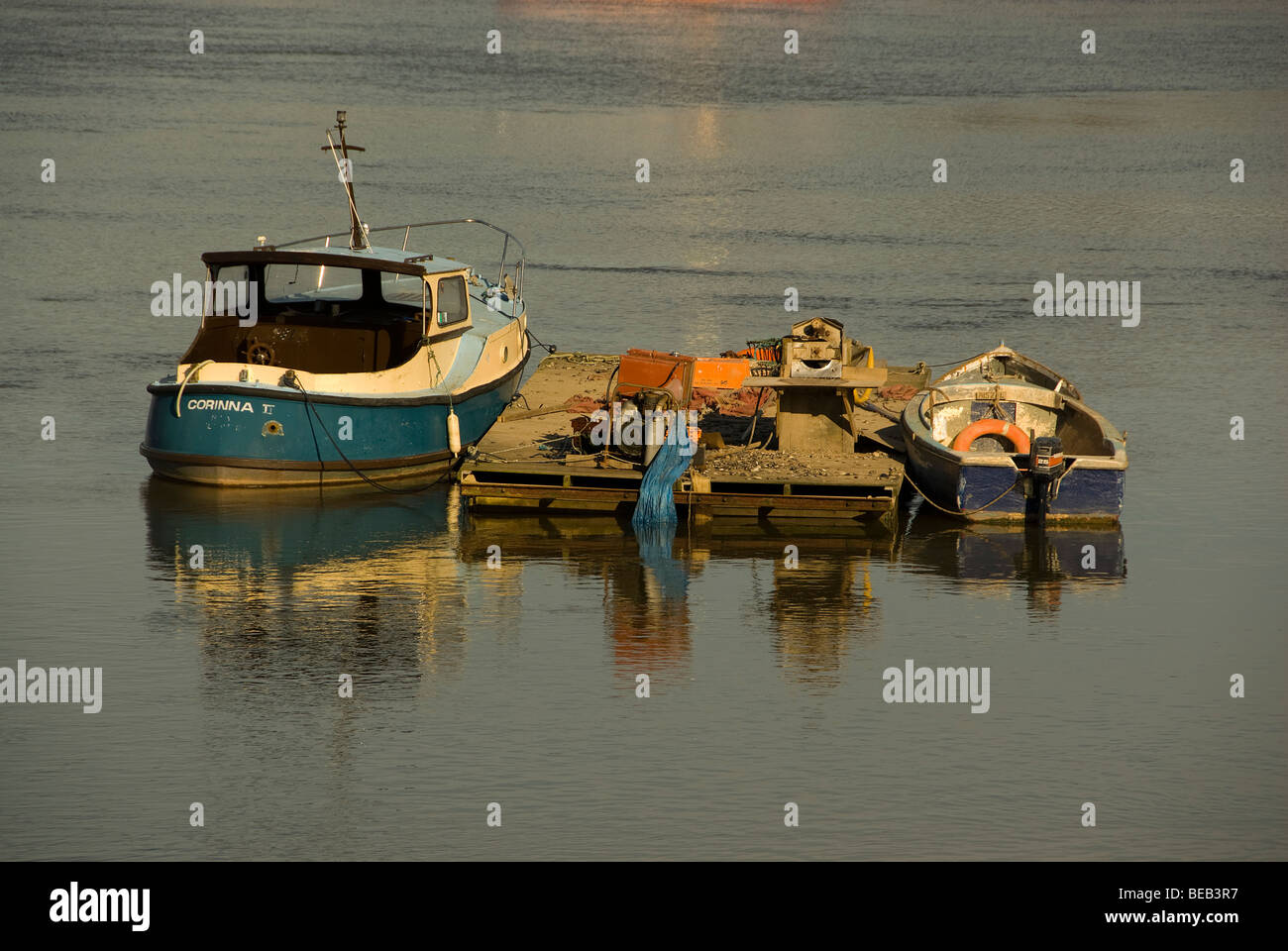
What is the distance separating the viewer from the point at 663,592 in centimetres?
1983

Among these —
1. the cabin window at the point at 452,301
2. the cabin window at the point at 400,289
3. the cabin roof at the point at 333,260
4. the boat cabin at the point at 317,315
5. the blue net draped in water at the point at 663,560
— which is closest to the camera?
the blue net draped in water at the point at 663,560

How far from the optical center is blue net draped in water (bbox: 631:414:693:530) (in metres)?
21.7

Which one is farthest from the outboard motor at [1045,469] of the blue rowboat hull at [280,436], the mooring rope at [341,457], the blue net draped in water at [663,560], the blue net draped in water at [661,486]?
the mooring rope at [341,457]

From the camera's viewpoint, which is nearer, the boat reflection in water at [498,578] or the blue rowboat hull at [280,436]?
the boat reflection in water at [498,578]

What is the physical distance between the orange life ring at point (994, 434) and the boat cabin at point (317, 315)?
640 cm

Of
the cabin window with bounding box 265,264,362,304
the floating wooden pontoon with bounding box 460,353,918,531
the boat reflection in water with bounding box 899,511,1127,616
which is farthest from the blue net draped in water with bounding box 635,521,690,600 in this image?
the cabin window with bounding box 265,264,362,304

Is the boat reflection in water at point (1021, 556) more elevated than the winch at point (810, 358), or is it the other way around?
the winch at point (810, 358)

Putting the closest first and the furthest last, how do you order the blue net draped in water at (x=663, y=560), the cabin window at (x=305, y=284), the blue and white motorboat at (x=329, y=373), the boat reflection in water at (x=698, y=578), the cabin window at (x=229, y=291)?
1. the boat reflection in water at (x=698, y=578)
2. the blue net draped in water at (x=663, y=560)
3. the blue and white motorboat at (x=329, y=373)
4. the cabin window at (x=229, y=291)
5. the cabin window at (x=305, y=284)

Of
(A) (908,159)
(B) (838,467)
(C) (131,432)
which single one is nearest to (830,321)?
(B) (838,467)

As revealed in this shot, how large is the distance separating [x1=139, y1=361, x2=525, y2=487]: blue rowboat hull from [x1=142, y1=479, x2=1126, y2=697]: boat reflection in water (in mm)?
318

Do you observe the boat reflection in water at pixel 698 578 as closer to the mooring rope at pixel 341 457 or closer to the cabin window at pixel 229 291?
the mooring rope at pixel 341 457

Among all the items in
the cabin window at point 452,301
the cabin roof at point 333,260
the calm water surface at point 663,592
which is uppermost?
the cabin roof at point 333,260

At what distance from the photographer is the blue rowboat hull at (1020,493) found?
71.6 feet

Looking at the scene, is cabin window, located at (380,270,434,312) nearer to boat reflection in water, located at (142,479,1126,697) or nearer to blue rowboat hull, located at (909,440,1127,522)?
boat reflection in water, located at (142,479,1126,697)
